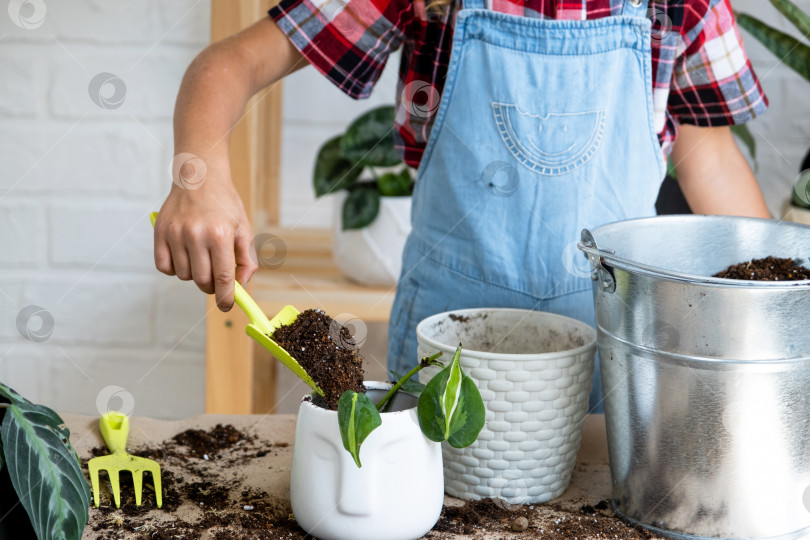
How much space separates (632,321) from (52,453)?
1.15ft

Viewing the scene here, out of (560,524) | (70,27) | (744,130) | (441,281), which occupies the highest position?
(70,27)

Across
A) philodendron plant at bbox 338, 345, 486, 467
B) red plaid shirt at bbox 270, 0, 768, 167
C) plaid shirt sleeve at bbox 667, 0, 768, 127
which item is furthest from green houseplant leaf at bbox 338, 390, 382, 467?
plaid shirt sleeve at bbox 667, 0, 768, 127

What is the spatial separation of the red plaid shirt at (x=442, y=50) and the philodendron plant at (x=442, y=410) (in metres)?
0.37

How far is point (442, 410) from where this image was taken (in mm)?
474

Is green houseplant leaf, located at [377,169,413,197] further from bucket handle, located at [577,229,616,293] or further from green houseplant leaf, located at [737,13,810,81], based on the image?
bucket handle, located at [577,229,616,293]

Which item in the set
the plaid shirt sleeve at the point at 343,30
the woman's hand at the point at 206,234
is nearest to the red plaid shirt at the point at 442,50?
the plaid shirt sleeve at the point at 343,30

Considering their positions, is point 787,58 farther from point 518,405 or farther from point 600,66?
point 518,405

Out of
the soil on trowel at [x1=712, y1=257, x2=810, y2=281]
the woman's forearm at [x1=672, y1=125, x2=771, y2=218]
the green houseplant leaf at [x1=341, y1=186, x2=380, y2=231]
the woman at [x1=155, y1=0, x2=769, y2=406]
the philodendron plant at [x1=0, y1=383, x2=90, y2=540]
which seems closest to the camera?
the philodendron plant at [x1=0, y1=383, x2=90, y2=540]

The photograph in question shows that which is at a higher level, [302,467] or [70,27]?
[70,27]

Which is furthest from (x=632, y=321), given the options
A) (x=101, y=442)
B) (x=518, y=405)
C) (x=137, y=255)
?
(x=137, y=255)

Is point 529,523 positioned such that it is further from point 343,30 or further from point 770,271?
point 343,30

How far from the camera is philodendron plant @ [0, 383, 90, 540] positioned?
424 mm

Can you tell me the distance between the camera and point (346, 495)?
474mm

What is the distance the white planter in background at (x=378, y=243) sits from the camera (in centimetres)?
123
